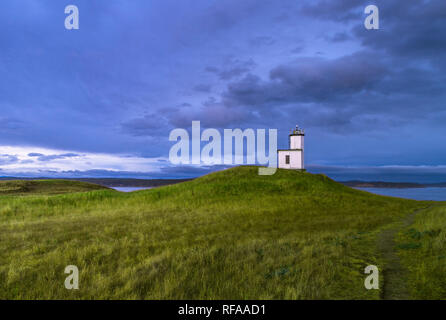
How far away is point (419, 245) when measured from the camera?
413 inches

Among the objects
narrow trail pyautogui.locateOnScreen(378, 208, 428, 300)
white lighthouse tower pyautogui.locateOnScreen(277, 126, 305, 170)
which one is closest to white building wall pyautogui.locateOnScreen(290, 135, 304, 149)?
white lighthouse tower pyautogui.locateOnScreen(277, 126, 305, 170)

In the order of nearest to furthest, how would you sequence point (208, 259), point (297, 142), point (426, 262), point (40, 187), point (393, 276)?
point (393, 276), point (426, 262), point (208, 259), point (297, 142), point (40, 187)

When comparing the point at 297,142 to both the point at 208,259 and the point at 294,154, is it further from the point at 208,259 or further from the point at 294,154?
the point at 208,259

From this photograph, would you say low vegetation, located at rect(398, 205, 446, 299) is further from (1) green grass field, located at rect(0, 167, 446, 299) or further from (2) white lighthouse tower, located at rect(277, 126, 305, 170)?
(2) white lighthouse tower, located at rect(277, 126, 305, 170)

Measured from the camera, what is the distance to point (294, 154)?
49656 mm

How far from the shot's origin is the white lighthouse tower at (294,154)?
49.2 metres

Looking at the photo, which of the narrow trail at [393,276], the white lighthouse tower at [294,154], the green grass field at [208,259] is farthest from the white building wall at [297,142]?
the narrow trail at [393,276]

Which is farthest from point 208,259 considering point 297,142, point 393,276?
point 297,142

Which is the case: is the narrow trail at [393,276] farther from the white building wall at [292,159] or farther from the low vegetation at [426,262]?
the white building wall at [292,159]

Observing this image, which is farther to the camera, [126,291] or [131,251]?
[131,251]
